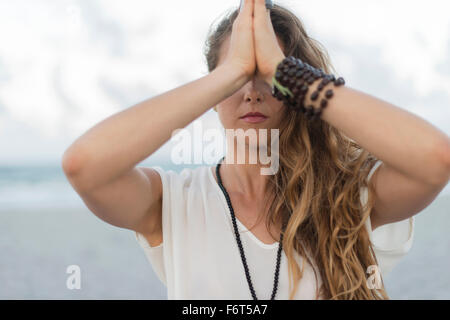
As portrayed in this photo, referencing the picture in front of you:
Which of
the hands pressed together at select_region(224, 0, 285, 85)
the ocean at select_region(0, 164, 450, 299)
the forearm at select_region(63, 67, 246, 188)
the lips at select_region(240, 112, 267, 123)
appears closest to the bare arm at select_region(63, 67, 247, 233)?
the forearm at select_region(63, 67, 246, 188)

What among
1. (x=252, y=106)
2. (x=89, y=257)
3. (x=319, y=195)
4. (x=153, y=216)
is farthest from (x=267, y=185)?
(x=89, y=257)

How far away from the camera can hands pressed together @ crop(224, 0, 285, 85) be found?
1.64 meters

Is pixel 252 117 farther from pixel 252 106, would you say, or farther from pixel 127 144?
pixel 127 144

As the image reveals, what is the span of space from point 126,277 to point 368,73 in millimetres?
7743

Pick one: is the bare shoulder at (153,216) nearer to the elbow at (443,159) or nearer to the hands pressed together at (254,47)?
the hands pressed together at (254,47)

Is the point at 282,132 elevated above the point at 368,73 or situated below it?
below

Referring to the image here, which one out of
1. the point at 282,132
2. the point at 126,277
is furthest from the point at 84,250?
the point at 282,132

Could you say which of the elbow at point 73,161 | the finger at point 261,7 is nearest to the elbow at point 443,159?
the finger at point 261,7

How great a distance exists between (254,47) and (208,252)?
0.82 m

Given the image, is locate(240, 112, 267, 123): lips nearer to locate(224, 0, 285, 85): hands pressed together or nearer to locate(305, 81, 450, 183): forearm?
locate(224, 0, 285, 85): hands pressed together

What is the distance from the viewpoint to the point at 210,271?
1651 mm

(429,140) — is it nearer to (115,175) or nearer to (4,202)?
(115,175)

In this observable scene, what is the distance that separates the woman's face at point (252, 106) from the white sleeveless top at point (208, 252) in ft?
1.07

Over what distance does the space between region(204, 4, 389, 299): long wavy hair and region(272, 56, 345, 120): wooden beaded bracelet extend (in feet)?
1.25
